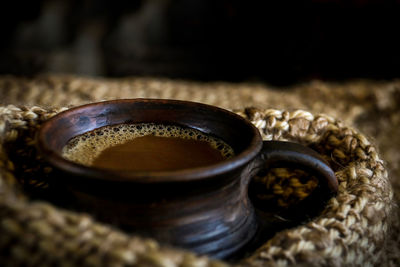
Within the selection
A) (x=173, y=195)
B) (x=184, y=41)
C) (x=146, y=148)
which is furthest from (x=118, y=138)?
(x=184, y=41)

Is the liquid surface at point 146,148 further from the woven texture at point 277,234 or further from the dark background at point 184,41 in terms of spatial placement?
the dark background at point 184,41

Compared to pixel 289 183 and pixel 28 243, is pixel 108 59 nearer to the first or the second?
pixel 289 183

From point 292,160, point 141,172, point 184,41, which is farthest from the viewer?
point 184,41

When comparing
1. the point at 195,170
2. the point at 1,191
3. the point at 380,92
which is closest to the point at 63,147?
the point at 1,191

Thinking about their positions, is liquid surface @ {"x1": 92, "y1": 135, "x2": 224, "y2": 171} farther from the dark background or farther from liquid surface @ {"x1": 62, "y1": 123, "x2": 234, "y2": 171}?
the dark background

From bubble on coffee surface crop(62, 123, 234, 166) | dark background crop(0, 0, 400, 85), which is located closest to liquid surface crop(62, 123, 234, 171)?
bubble on coffee surface crop(62, 123, 234, 166)

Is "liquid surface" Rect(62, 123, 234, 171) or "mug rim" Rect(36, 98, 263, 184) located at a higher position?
"mug rim" Rect(36, 98, 263, 184)

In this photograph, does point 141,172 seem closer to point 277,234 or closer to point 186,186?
point 186,186
